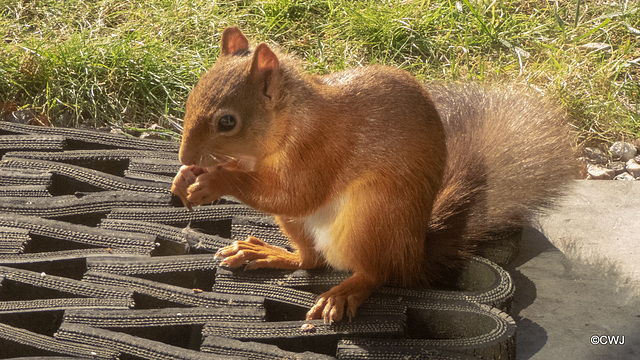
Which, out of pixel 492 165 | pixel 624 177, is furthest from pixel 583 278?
pixel 624 177

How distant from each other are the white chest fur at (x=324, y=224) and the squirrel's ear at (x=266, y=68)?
1.04 feet

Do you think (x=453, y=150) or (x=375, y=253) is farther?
(x=453, y=150)

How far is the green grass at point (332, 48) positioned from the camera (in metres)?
3.25

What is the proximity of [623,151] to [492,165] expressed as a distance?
3.85 feet

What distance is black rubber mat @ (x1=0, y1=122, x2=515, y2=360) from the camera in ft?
5.96

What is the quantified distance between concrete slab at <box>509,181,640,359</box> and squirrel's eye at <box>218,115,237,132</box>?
0.95 meters

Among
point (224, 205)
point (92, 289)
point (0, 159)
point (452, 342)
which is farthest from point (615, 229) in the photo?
point (0, 159)

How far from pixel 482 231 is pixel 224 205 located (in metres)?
0.82

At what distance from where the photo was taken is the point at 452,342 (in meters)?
1.79

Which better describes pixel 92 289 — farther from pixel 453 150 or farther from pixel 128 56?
pixel 128 56

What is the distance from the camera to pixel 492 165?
2.12 meters

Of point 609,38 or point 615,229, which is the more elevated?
point 609,38

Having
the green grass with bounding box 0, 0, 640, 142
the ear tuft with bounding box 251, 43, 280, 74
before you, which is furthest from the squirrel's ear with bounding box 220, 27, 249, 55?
the green grass with bounding box 0, 0, 640, 142

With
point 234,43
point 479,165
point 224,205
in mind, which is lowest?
point 224,205
